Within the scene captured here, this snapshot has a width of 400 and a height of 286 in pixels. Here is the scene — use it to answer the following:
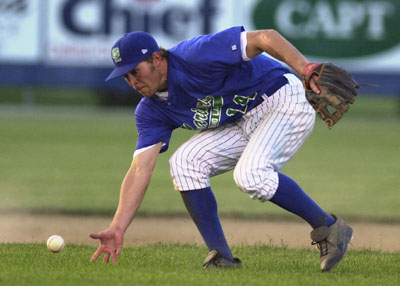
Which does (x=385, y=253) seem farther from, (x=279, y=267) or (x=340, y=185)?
(x=340, y=185)

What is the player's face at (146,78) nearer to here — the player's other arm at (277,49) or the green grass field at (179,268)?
the player's other arm at (277,49)

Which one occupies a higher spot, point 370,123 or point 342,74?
point 342,74

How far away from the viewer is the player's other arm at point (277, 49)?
440 centimetres

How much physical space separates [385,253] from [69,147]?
881 cm

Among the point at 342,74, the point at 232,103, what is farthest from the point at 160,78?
the point at 342,74

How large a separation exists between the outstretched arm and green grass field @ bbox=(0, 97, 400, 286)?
5.8 inches

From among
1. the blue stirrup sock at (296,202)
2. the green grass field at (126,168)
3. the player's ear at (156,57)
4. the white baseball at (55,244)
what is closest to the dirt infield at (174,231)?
the green grass field at (126,168)

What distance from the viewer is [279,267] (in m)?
5.12

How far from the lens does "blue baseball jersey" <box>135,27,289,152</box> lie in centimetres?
476

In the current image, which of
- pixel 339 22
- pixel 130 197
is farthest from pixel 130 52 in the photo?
pixel 339 22

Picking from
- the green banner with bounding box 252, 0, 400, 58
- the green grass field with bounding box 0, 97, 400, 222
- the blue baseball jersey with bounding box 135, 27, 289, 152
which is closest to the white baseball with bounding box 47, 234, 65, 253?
the blue baseball jersey with bounding box 135, 27, 289, 152

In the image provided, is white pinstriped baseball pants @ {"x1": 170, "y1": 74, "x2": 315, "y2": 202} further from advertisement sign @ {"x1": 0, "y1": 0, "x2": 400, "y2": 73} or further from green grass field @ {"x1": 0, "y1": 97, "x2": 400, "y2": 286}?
advertisement sign @ {"x1": 0, "y1": 0, "x2": 400, "y2": 73}

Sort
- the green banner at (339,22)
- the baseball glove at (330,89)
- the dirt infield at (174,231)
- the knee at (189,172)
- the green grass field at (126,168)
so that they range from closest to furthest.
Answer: the baseball glove at (330,89) < the knee at (189,172) < the dirt infield at (174,231) < the green grass field at (126,168) < the green banner at (339,22)

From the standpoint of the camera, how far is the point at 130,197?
4973 mm
